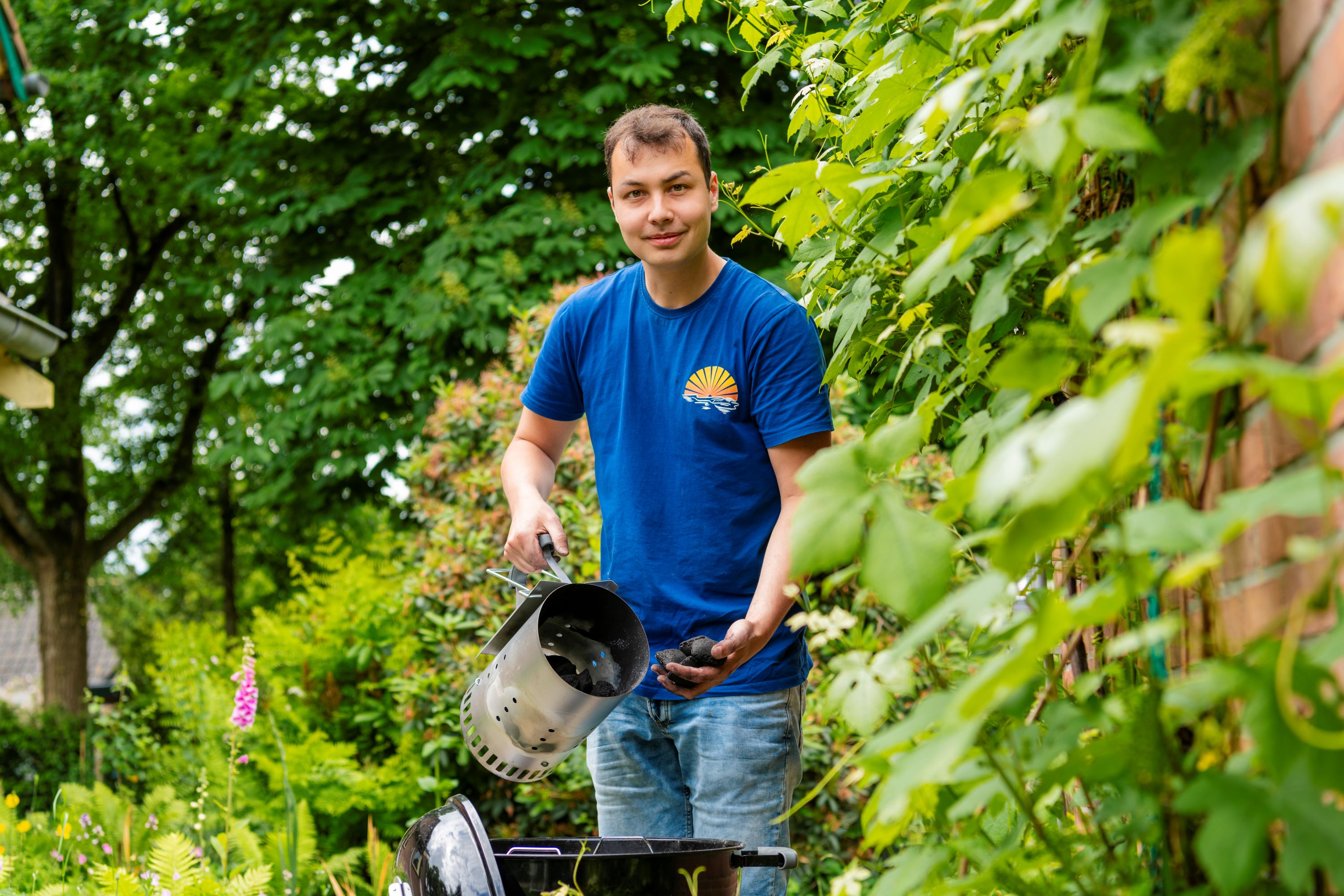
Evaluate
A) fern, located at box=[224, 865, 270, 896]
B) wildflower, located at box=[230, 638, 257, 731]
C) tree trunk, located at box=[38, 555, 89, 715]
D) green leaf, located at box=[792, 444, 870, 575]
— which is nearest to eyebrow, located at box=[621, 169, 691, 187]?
green leaf, located at box=[792, 444, 870, 575]

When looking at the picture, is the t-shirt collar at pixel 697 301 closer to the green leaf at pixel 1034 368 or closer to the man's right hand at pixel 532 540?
the man's right hand at pixel 532 540

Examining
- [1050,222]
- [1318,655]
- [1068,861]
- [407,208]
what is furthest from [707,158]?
[407,208]

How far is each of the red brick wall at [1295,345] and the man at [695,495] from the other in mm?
1094

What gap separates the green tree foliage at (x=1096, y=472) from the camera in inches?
24.3

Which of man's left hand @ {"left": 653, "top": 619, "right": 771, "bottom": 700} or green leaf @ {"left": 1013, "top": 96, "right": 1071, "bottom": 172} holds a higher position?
green leaf @ {"left": 1013, "top": 96, "right": 1071, "bottom": 172}

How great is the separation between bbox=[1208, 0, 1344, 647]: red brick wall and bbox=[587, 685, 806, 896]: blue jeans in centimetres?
121

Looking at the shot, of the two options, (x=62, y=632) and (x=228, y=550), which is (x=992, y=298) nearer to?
(x=62, y=632)

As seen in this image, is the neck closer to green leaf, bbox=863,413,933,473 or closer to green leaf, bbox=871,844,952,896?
green leaf, bbox=863,413,933,473

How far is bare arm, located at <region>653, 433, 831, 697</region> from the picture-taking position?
1834mm

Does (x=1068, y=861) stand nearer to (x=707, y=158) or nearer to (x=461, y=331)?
(x=707, y=158)

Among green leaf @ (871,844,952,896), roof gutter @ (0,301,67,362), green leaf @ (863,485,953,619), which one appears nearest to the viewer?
green leaf @ (863,485,953,619)

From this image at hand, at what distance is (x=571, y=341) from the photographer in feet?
7.86

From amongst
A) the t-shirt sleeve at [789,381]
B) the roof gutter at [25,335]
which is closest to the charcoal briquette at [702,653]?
the t-shirt sleeve at [789,381]

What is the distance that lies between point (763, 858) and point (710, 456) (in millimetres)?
794
